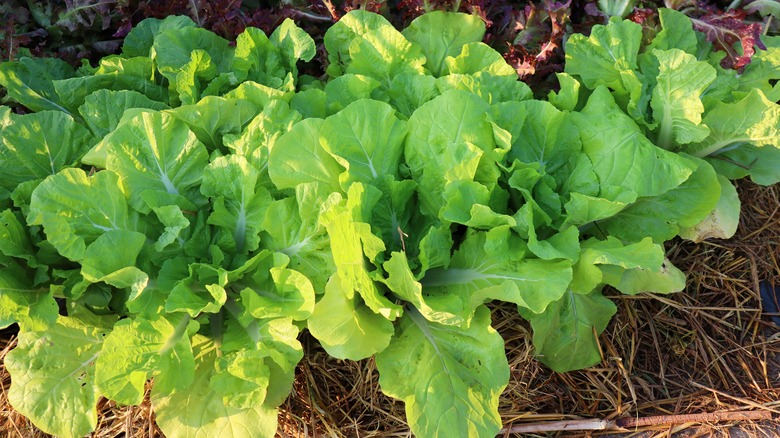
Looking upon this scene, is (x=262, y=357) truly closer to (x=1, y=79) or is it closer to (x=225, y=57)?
(x=225, y=57)

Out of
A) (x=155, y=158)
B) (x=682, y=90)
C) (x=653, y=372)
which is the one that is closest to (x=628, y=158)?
(x=682, y=90)

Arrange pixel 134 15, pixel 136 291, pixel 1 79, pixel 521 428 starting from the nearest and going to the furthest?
pixel 136 291
pixel 521 428
pixel 1 79
pixel 134 15

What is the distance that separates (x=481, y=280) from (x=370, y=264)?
324mm

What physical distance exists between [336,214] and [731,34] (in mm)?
1621

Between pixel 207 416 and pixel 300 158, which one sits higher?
pixel 300 158

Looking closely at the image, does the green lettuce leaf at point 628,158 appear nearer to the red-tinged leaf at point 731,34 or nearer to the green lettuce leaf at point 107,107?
the red-tinged leaf at point 731,34

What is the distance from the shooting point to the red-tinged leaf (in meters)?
2.23

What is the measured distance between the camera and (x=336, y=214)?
1677 mm

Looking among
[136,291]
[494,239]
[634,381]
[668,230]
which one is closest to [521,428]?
[634,381]

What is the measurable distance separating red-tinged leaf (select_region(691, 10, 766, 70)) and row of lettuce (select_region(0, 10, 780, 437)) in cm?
16

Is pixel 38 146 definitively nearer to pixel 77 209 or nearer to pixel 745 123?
pixel 77 209

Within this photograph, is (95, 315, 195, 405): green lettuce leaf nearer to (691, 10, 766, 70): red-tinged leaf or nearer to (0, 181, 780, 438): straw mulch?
(0, 181, 780, 438): straw mulch

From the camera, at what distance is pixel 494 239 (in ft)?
5.85

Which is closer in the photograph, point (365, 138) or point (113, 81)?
point (365, 138)
